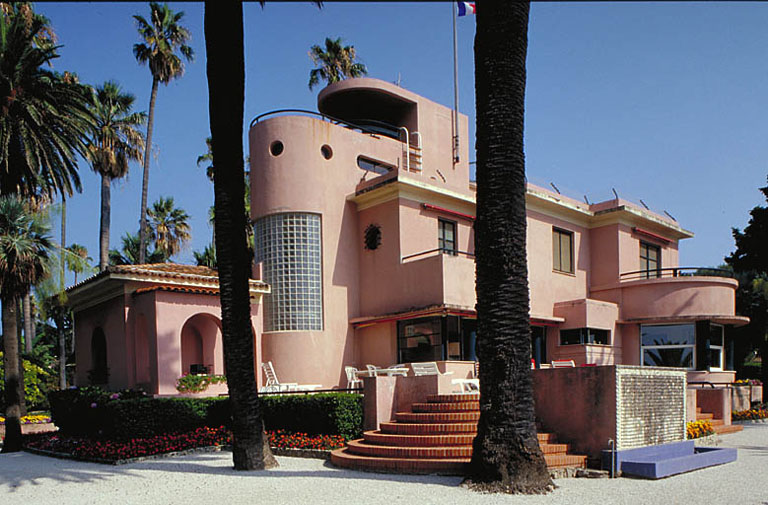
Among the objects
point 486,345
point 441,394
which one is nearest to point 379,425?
point 441,394

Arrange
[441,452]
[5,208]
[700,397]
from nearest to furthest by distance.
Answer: [441,452]
[5,208]
[700,397]

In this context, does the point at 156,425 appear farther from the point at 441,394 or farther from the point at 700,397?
the point at 700,397

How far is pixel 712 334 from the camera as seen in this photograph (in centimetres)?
2491

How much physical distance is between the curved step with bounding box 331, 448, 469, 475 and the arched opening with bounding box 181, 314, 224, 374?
10.4 m

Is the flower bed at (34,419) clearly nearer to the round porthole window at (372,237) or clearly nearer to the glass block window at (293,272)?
the glass block window at (293,272)

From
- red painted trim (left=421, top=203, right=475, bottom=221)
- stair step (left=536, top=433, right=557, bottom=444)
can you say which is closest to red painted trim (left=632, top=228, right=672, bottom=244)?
red painted trim (left=421, top=203, right=475, bottom=221)

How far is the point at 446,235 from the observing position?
23.3 metres

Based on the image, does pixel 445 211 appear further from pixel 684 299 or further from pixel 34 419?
pixel 34 419

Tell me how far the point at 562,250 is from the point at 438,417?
1522cm

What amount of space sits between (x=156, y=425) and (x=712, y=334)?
64.8 feet

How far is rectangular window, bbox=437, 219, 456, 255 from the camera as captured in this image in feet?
75.6

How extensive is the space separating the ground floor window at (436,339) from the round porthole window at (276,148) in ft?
22.8

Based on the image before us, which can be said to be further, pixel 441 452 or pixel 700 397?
pixel 700 397

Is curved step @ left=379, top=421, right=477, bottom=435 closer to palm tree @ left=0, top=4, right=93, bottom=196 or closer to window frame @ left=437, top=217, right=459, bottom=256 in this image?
window frame @ left=437, top=217, right=459, bottom=256
